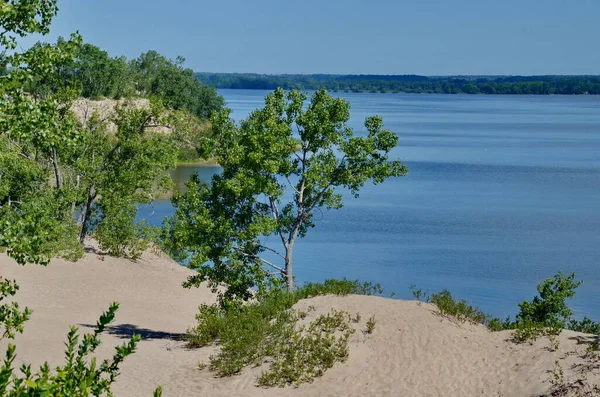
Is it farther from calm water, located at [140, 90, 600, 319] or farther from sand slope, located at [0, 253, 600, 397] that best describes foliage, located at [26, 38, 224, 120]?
sand slope, located at [0, 253, 600, 397]

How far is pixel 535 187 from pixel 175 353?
4302cm

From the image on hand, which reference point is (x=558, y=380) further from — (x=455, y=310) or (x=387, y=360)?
(x=455, y=310)

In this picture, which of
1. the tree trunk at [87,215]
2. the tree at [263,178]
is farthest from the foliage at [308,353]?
the tree trunk at [87,215]

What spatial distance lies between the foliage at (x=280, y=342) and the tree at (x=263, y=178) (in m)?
1.45

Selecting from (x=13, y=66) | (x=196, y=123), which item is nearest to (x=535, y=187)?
(x=196, y=123)

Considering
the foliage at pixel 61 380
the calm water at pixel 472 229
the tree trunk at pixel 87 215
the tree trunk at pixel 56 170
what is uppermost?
the foliage at pixel 61 380

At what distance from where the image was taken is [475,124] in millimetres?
127625

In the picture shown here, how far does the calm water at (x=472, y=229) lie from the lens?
3231cm

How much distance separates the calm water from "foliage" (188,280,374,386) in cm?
1160

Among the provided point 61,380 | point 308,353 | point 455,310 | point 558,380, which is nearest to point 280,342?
point 308,353

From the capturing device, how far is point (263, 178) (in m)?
19.2

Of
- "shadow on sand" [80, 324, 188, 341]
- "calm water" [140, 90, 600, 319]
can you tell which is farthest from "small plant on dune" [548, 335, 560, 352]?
"calm water" [140, 90, 600, 319]

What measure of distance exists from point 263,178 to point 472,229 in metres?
25.5

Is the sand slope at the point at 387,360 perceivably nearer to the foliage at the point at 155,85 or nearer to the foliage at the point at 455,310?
the foliage at the point at 455,310
